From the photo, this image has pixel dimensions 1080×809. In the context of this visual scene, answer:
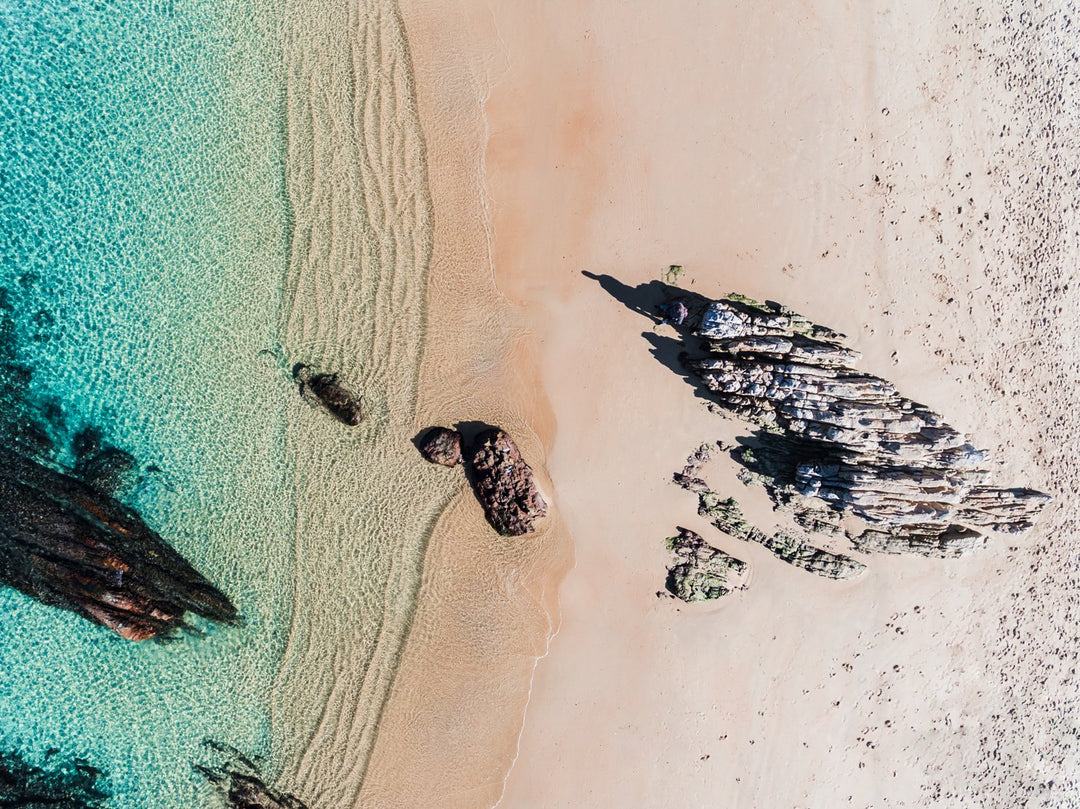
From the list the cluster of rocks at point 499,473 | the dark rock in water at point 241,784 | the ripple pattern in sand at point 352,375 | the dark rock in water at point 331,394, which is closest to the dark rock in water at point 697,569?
the cluster of rocks at point 499,473

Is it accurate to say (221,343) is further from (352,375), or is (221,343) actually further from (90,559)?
(90,559)

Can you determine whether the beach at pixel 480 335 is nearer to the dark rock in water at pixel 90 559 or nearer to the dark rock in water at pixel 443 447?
the dark rock in water at pixel 443 447

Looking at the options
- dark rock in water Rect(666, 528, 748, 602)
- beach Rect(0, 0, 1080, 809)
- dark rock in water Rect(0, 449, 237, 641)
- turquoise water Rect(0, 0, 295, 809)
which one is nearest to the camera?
dark rock in water Rect(0, 449, 237, 641)

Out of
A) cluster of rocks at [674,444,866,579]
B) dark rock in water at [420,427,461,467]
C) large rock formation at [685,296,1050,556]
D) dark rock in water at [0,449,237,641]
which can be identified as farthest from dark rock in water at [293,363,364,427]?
large rock formation at [685,296,1050,556]

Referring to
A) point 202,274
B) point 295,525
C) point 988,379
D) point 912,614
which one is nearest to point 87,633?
point 295,525

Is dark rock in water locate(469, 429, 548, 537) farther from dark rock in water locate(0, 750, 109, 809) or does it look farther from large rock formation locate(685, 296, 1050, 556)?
dark rock in water locate(0, 750, 109, 809)

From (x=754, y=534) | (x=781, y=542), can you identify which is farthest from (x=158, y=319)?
(x=781, y=542)
